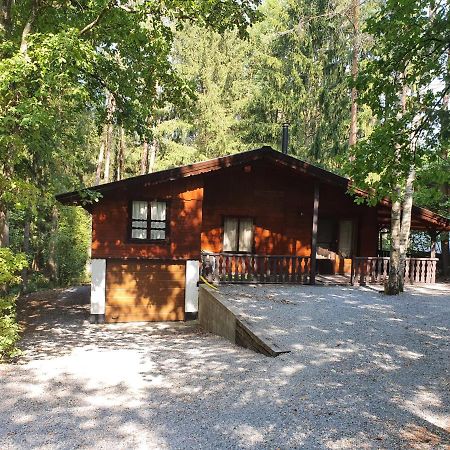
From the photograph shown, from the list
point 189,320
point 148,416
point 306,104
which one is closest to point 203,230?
point 189,320

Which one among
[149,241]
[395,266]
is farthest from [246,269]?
[395,266]

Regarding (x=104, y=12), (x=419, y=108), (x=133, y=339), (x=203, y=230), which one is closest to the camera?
(x=419, y=108)

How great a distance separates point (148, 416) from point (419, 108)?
6591 millimetres

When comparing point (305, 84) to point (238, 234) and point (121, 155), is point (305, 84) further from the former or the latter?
point (238, 234)

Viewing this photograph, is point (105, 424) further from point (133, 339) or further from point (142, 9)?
point (142, 9)

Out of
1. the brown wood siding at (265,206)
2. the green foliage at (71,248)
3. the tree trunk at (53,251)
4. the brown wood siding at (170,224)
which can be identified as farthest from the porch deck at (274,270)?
the green foliage at (71,248)

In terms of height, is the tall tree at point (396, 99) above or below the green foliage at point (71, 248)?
above

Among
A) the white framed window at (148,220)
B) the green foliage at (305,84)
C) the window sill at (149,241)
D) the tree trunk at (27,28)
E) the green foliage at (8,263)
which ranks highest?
the green foliage at (305,84)

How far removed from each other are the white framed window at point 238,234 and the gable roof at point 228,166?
9.20ft

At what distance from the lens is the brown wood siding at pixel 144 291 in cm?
1294

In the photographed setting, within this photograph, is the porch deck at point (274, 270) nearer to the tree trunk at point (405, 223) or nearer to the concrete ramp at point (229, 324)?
the concrete ramp at point (229, 324)

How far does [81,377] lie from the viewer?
6.63 metres

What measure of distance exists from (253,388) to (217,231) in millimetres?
9855

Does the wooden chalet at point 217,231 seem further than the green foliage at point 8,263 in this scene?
Yes
